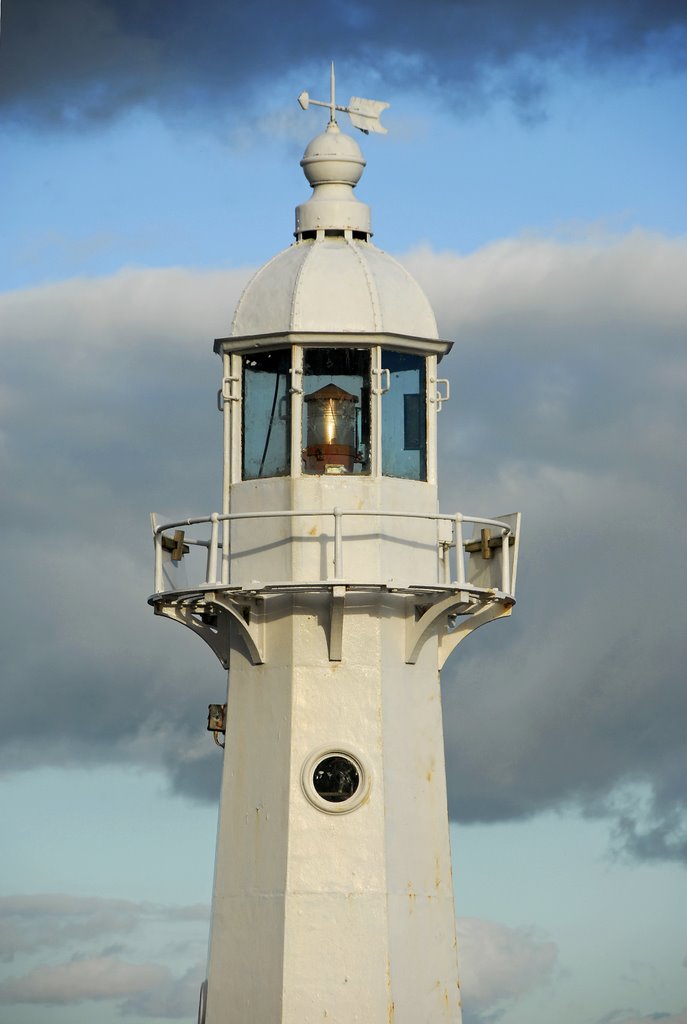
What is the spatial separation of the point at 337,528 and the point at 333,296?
3.40 metres

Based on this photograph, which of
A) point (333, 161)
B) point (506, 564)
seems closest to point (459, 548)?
point (506, 564)

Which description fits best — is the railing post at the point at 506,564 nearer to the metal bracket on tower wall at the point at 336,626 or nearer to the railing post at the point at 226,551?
the metal bracket on tower wall at the point at 336,626

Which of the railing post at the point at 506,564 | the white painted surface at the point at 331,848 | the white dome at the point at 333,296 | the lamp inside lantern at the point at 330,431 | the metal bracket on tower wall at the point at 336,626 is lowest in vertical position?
the white painted surface at the point at 331,848

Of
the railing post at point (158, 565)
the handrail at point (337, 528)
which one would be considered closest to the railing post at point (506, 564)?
the handrail at point (337, 528)

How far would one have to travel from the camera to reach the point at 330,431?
120ft

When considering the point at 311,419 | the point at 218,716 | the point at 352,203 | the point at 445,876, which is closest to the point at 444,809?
the point at 445,876

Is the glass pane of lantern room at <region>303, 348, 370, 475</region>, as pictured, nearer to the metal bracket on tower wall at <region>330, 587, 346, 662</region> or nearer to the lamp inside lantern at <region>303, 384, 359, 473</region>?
the lamp inside lantern at <region>303, 384, 359, 473</region>

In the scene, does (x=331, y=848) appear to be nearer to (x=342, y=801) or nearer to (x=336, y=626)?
(x=342, y=801)

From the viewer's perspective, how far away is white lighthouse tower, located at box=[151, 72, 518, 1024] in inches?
1409

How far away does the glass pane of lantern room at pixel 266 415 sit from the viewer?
3672cm

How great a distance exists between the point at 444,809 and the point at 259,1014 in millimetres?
3924

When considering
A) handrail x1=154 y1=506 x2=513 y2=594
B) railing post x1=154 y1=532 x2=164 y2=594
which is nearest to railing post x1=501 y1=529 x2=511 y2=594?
handrail x1=154 y1=506 x2=513 y2=594

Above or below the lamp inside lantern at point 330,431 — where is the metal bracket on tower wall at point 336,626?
below

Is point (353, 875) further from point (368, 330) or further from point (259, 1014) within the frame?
point (368, 330)
